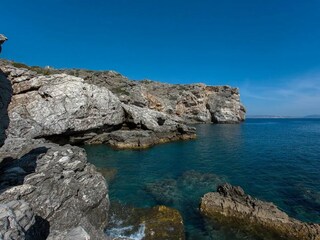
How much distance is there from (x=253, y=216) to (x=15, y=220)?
15984 millimetres

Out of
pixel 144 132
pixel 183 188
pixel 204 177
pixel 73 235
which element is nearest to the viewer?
pixel 73 235

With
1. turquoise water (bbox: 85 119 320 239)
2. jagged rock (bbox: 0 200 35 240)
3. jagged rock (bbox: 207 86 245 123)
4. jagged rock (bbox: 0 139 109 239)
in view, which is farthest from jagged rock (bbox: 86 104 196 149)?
jagged rock (bbox: 207 86 245 123)

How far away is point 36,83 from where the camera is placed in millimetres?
42906

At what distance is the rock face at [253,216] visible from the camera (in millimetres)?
16031

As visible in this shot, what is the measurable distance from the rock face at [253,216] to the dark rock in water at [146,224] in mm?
3869

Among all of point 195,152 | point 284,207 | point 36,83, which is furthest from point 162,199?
point 36,83

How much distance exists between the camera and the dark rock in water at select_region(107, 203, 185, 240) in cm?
1536

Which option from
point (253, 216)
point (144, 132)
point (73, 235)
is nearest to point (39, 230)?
point (73, 235)

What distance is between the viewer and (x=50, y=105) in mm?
41688

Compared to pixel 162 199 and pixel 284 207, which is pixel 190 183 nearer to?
pixel 162 199

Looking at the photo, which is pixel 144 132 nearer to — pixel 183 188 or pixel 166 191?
pixel 183 188

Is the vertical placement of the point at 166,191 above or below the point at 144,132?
below

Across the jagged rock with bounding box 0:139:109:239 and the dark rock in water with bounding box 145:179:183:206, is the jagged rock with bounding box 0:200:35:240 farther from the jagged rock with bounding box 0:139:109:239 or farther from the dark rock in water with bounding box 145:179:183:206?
the dark rock in water with bounding box 145:179:183:206

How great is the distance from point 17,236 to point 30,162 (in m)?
8.11
